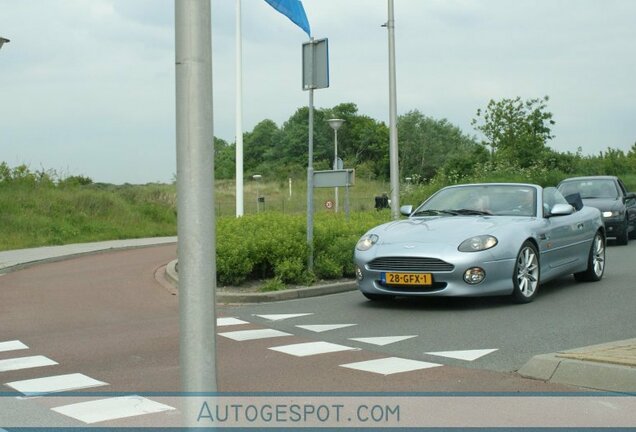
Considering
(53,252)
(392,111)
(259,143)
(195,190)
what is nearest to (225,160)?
(259,143)

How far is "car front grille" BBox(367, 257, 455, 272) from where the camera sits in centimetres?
898

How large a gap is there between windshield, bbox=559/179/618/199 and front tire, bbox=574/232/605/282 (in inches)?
284

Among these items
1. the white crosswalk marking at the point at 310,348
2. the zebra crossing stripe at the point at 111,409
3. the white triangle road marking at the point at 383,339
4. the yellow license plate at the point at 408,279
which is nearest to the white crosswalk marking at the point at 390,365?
the white crosswalk marking at the point at 310,348

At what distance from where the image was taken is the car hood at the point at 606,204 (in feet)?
59.6

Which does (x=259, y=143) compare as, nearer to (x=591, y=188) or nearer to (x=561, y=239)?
(x=591, y=188)

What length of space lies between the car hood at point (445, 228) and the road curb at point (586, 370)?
3157 millimetres

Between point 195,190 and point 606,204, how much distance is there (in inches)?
657

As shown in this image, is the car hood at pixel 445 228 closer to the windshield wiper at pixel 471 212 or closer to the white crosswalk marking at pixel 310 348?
the windshield wiper at pixel 471 212

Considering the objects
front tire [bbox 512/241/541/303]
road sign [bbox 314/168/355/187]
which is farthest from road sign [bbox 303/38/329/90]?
front tire [bbox 512/241/541/303]

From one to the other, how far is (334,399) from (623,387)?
1.89 meters

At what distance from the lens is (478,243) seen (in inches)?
359

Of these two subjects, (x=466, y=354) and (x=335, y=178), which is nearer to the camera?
(x=466, y=354)

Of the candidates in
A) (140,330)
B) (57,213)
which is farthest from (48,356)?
(57,213)

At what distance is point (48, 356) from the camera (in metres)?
7.38
